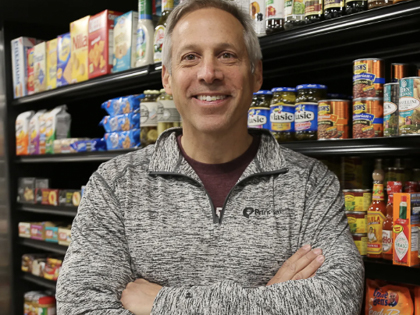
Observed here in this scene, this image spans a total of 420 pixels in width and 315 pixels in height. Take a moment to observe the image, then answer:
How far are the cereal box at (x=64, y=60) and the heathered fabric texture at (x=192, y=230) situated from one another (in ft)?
5.80

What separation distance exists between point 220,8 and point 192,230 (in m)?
0.73

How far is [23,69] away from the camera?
3.65 metres

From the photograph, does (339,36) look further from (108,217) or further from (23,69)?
(23,69)

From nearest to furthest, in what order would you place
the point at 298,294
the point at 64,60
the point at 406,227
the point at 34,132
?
the point at 298,294 < the point at 406,227 < the point at 64,60 < the point at 34,132

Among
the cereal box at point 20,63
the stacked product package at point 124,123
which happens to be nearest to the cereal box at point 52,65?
the cereal box at point 20,63

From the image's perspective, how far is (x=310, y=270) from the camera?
1.42 meters

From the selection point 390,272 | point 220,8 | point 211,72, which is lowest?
point 390,272

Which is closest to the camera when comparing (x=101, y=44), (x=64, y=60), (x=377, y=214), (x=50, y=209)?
(x=377, y=214)

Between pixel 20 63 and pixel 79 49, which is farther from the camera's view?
pixel 20 63

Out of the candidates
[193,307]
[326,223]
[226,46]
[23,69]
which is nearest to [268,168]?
[326,223]

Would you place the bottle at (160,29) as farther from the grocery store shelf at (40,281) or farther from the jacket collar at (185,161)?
the grocery store shelf at (40,281)

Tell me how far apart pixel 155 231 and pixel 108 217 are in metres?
0.15

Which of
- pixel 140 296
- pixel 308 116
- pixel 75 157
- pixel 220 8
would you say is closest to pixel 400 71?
pixel 308 116

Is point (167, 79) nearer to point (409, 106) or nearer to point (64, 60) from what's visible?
point (409, 106)
